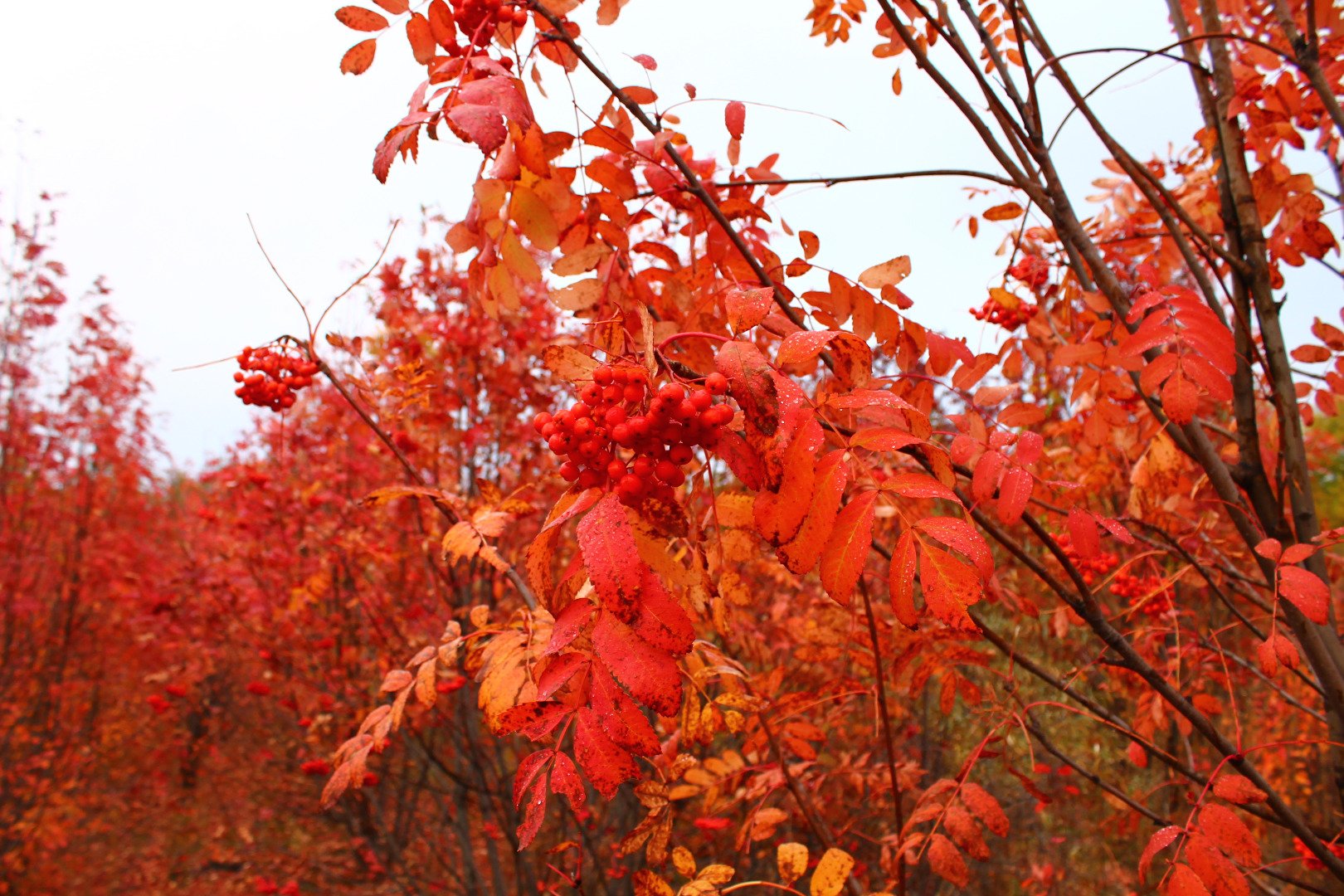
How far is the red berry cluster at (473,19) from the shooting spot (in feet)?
3.80

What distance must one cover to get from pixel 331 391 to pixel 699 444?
5196 millimetres

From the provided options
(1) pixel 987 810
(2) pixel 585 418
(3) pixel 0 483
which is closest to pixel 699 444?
(2) pixel 585 418

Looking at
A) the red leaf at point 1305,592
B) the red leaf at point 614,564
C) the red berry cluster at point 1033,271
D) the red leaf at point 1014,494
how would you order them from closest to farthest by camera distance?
the red leaf at point 614,564
the red leaf at point 1014,494
the red leaf at point 1305,592
the red berry cluster at point 1033,271

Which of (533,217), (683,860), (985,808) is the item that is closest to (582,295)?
(533,217)

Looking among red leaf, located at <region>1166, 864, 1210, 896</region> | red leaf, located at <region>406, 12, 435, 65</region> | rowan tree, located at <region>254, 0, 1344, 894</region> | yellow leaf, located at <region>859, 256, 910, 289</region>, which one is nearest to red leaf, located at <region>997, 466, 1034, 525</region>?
rowan tree, located at <region>254, 0, 1344, 894</region>

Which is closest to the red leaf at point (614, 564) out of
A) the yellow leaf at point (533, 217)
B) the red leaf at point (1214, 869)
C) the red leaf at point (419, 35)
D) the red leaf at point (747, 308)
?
the red leaf at point (747, 308)

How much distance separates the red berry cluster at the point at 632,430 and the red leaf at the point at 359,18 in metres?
0.84

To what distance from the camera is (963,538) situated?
81 centimetres

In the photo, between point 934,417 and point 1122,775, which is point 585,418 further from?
point 1122,775

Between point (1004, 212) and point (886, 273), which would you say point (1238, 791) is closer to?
point (886, 273)

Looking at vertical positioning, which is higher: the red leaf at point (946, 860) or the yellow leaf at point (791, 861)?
the yellow leaf at point (791, 861)

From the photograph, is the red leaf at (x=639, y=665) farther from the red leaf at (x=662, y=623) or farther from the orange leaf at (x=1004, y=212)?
the orange leaf at (x=1004, y=212)

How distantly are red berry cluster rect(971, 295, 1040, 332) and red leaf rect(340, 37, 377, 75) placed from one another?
1.75m

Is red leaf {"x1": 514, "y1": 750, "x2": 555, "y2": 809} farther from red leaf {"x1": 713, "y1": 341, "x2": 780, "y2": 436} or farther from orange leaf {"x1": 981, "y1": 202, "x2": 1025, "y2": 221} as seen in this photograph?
orange leaf {"x1": 981, "y1": 202, "x2": 1025, "y2": 221}
